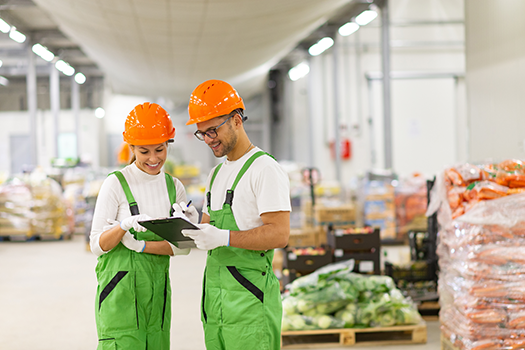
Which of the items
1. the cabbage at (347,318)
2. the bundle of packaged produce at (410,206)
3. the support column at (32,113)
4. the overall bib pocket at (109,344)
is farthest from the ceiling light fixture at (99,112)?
the overall bib pocket at (109,344)

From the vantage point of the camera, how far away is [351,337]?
4.40 metres

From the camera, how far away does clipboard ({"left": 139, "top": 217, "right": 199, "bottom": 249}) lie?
6.70 feet

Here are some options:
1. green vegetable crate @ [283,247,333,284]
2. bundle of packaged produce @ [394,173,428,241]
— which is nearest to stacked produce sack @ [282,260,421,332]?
green vegetable crate @ [283,247,333,284]

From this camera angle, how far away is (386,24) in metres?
10.0

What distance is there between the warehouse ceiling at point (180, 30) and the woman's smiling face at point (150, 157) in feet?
14.7

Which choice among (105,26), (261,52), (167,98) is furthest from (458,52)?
(105,26)

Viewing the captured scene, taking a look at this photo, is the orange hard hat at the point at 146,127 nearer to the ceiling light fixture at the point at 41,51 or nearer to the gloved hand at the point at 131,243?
the gloved hand at the point at 131,243

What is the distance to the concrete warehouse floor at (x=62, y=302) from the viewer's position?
4.78 meters

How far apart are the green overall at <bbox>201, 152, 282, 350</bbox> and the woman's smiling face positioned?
0.39 m

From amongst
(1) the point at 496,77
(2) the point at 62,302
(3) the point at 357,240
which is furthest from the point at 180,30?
(1) the point at 496,77

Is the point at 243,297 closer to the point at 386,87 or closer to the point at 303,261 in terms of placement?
the point at 303,261

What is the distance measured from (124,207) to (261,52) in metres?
8.42

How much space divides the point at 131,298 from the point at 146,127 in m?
0.78

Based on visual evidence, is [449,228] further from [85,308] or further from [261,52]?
[261,52]
